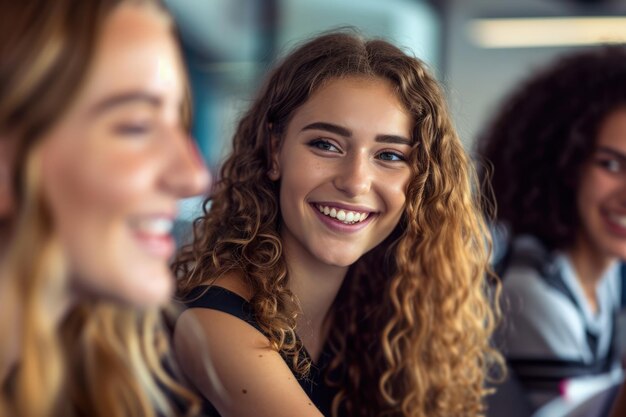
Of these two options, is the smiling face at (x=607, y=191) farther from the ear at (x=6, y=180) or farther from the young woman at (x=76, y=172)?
the ear at (x=6, y=180)

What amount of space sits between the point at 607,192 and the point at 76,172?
4.86 ft

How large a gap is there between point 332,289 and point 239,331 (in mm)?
209

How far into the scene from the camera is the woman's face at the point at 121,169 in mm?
721

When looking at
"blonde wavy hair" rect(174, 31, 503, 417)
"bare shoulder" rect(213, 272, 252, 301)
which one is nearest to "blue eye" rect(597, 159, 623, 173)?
"blonde wavy hair" rect(174, 31, 503, 417)

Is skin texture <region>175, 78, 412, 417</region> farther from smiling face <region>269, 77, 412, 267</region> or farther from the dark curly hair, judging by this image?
the dark curly hair

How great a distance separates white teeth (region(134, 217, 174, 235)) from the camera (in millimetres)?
749

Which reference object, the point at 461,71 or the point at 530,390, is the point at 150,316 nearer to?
the point at 530,390

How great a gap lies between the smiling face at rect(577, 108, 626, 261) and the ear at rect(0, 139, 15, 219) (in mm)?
1506

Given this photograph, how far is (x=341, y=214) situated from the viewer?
1252 mm

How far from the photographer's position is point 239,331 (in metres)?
1.22

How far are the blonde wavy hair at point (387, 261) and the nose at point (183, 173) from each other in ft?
1.60

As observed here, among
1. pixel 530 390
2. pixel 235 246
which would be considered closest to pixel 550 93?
pixel 530 390

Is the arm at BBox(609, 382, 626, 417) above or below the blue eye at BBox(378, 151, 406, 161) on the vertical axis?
below

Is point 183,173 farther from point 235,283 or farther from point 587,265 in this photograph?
point 587,265
